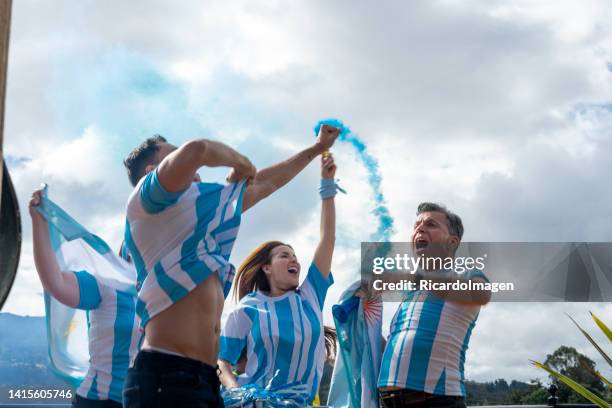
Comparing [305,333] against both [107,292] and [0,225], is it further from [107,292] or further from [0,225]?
[0,225]

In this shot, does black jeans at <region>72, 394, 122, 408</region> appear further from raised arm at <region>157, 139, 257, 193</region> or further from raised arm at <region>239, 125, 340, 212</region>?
raised arm at <region>157, 139, 257, 193</region>

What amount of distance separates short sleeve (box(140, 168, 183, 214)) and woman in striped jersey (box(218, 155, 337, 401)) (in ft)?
5.86

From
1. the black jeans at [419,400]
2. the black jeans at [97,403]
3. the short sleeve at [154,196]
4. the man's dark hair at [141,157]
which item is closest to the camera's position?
the short sleeve at [154,196]

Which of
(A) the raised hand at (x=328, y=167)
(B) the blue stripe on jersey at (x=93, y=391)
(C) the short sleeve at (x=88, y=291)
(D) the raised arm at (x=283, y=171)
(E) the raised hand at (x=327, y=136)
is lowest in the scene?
(B) the blue stripe on jersey at (x=93, y=391)

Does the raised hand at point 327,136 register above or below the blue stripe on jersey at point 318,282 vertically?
above

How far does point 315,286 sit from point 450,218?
2.82ft

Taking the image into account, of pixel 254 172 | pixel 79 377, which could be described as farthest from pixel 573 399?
pixel 254 172

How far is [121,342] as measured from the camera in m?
3.89

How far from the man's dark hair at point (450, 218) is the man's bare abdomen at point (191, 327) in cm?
215

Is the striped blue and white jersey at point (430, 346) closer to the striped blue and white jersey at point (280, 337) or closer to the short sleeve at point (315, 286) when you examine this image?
the striped blue and white jersey at point (280, 337)

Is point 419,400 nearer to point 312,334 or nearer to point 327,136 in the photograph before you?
point 312,334

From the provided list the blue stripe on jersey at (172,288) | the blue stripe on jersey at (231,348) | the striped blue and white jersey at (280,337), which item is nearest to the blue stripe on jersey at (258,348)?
→ the striped blue and white jersey at (280,337)

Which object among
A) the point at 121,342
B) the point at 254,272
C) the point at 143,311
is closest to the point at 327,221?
the point at 254,272

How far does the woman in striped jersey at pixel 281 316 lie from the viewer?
4.20m
